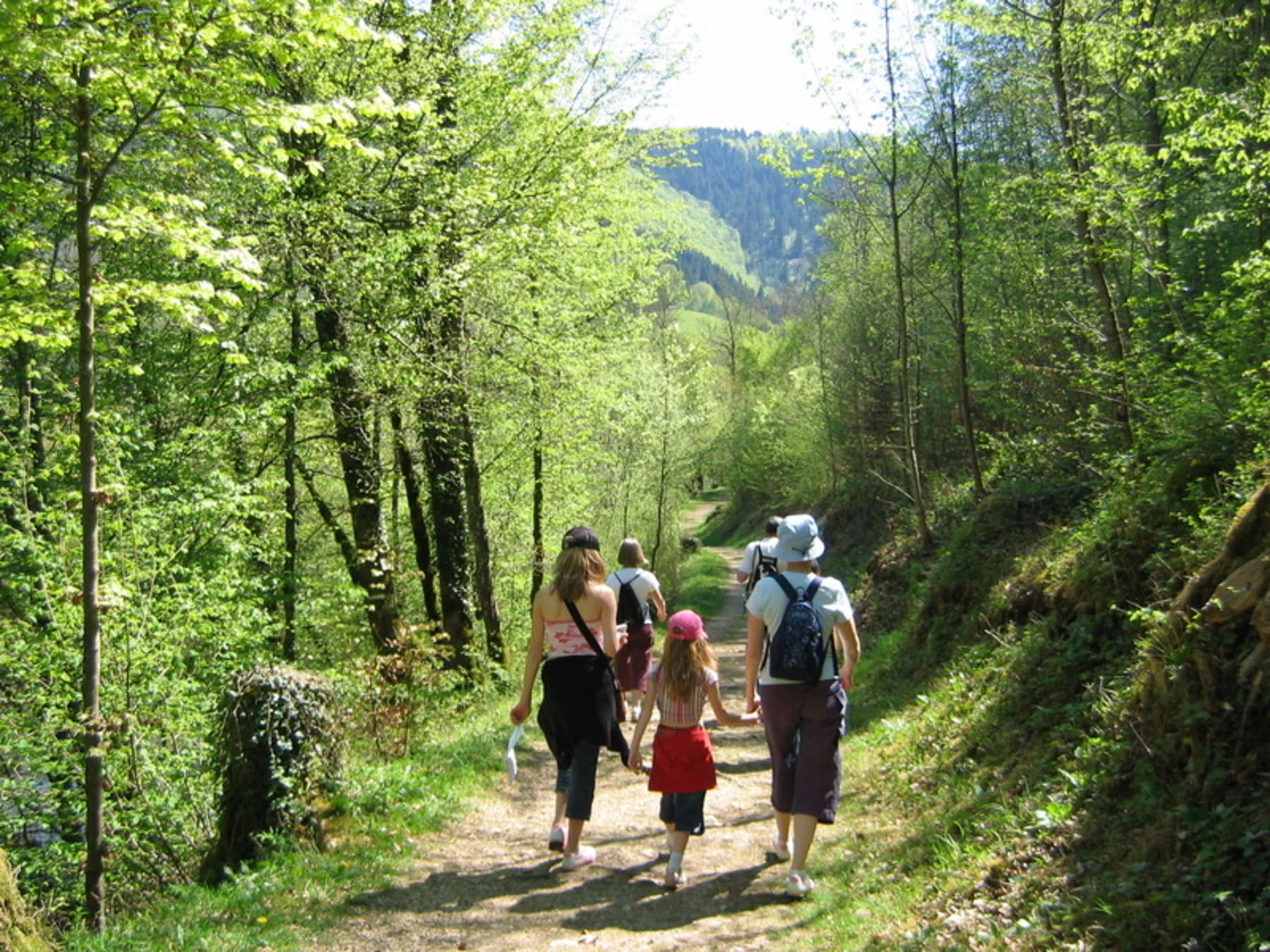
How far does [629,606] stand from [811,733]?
12.0 ft

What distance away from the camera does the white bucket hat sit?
5.48 m

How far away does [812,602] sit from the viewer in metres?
5.38

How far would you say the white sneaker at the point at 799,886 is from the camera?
5445mm

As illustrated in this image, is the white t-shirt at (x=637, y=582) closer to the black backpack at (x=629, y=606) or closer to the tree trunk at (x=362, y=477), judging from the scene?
the black backpack at (x=629, y=606)

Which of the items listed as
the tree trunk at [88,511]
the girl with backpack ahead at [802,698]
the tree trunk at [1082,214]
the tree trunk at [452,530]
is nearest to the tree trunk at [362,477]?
the tree trunk at [452,530]

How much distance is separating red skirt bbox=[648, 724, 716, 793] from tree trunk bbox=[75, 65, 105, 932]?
11.1 ft

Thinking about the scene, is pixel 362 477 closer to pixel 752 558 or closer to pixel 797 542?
pixel 752 558

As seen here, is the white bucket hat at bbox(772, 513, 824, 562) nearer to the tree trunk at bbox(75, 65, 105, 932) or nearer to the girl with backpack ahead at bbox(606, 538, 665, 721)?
the girl with backpack ahead at bbox(606, 538, 665, 721)

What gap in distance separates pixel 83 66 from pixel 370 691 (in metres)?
5.45

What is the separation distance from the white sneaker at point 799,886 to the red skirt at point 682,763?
0.70m

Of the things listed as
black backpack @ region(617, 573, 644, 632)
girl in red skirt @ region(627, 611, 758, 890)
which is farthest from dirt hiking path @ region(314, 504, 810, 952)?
black backpack @ region(617, 573, 644, 632)

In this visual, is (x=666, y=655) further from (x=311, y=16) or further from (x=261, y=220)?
(x=261, y=220)

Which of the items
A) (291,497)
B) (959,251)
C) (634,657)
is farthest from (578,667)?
(291,497)

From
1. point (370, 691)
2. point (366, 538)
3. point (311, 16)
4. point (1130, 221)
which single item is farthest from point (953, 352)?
point (311, 16)
